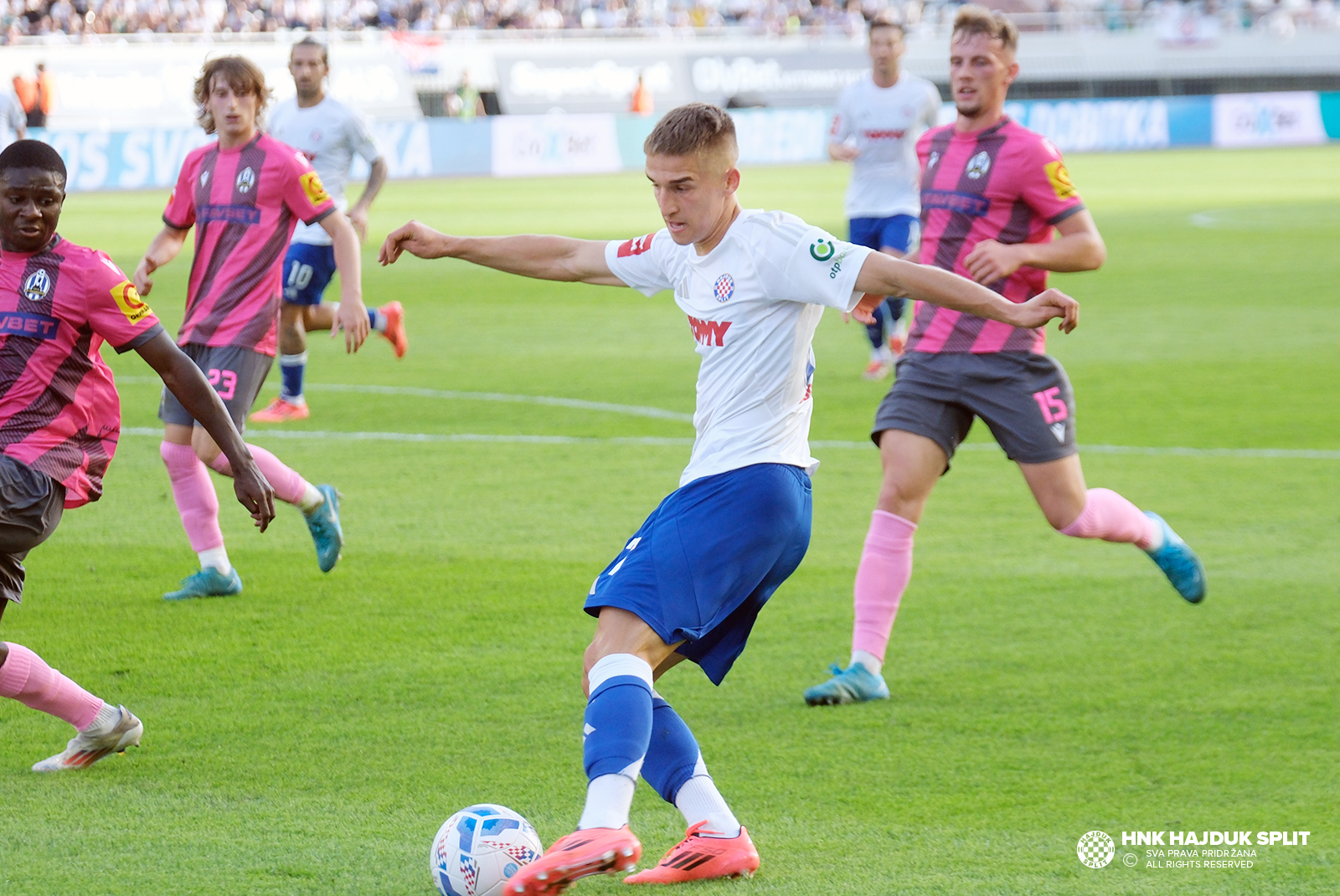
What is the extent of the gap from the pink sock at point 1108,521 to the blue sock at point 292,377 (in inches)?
239

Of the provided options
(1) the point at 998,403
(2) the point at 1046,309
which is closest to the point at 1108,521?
(1) the point at 998,403

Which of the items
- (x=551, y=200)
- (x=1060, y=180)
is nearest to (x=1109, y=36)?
(x=551, y=200)

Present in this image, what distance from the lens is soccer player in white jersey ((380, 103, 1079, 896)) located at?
11.9 feet

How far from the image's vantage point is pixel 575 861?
3.28 m

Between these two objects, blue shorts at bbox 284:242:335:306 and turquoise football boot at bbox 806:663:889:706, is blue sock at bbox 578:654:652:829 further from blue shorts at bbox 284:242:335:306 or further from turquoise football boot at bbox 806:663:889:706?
blue shorts at bbox 284:242:335:306

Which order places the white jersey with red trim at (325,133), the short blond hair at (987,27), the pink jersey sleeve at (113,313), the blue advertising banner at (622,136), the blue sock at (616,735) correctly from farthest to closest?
the blue advertising banner at (622,136) < the white jersey with red trim at (325,133) < the short blond hair at (987,27) < the pink jersey sleeve at (113,313) < the blue sock at (616,735)

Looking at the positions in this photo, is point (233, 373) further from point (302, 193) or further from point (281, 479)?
point (302, 193)

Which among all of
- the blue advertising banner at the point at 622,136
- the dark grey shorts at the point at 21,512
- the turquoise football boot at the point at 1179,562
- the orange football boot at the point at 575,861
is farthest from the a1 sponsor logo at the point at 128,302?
the blue advertising banner at the point at 622,136

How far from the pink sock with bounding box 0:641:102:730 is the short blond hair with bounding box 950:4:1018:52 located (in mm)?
3469

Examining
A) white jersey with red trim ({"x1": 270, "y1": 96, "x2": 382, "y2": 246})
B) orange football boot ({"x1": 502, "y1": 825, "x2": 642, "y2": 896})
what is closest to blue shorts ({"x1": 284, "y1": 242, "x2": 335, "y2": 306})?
white jersey with red trim ({"x1": 270, "y1": 96, "x2": 382, "y2": 246})

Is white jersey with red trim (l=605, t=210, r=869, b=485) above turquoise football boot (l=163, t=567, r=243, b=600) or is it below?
above

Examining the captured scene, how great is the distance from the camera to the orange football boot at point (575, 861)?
10.8 ft

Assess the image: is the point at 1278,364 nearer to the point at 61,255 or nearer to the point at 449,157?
the point at 61,255

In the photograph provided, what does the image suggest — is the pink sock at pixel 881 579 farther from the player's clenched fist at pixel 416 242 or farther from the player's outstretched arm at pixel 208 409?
the player's outstretched arm at pixel 208 409
